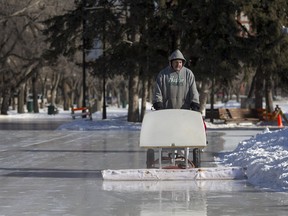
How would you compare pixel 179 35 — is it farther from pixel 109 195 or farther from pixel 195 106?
pixel 109 195

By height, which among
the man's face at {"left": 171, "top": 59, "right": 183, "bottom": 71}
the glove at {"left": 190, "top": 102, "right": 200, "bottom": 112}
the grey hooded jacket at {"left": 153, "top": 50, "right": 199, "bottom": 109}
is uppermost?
the man's face at {"left": 171, "top": 59, "right": 183, "bottom": 71}

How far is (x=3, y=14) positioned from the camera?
53.5m

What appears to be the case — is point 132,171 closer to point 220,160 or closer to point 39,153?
point 220,160

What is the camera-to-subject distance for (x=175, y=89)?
13.1 metres

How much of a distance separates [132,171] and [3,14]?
42773 mm

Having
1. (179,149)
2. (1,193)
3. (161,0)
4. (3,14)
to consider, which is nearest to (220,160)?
Answer: (179,149)

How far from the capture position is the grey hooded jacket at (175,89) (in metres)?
13.0

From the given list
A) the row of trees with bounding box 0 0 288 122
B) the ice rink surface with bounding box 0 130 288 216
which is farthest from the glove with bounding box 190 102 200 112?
the row of trees with bounding box 0 0 288 122

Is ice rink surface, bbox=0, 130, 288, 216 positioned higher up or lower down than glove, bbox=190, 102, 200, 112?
lower down

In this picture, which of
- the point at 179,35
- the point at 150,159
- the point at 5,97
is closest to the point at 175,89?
the point at 150,159

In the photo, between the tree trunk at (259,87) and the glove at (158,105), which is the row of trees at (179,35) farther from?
the glove at (158,105)

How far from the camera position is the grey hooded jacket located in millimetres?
13016

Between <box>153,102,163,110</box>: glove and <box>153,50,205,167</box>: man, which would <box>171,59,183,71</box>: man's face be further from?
<box>153,102,163,110</box>: glove

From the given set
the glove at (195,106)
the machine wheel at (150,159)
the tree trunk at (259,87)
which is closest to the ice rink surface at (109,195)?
the machine wheel at (150,159)
